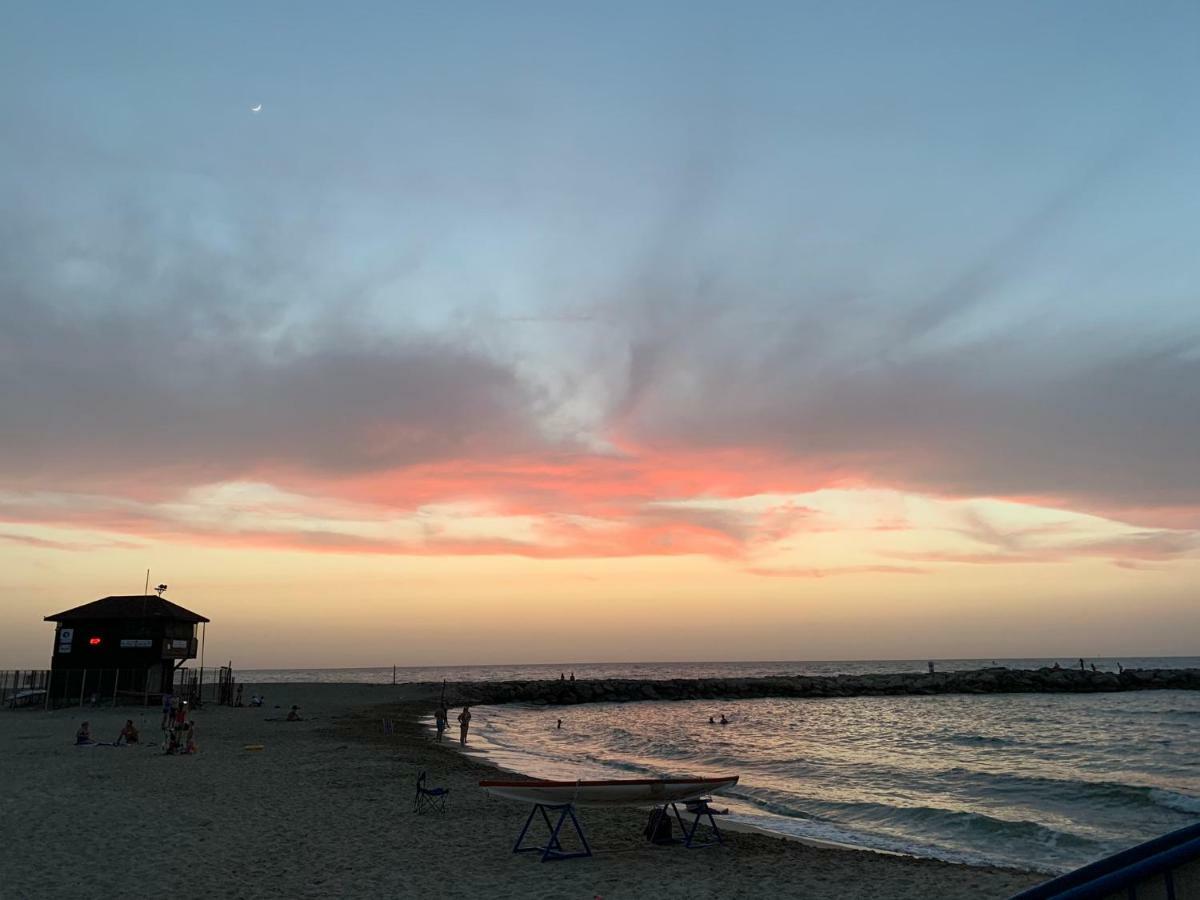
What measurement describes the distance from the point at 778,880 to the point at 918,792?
44.4ft

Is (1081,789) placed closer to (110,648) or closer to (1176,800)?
(1176,800)

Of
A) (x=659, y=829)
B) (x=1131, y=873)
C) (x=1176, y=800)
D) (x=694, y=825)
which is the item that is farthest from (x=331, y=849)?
(x=1176, y=800)

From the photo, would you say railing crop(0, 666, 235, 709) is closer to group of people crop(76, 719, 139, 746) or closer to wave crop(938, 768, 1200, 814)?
group of people crop(76, 719, 139, 746)

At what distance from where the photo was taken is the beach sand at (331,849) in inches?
416

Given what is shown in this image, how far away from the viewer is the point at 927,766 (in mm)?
28484

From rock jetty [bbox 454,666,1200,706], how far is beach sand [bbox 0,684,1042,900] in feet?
173

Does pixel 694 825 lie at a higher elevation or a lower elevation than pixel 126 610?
lower

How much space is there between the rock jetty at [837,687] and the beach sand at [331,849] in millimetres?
52732

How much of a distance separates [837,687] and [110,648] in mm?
63361

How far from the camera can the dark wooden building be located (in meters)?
41.1

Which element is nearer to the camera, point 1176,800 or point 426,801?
point 426,801

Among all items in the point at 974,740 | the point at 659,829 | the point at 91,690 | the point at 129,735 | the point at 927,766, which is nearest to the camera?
the point at 659,829

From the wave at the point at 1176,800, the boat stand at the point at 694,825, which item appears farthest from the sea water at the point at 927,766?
the boat stand at the point at 694,825

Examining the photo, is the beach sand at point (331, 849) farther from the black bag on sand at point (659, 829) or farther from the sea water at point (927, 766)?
the sea water at point (927, 766)
